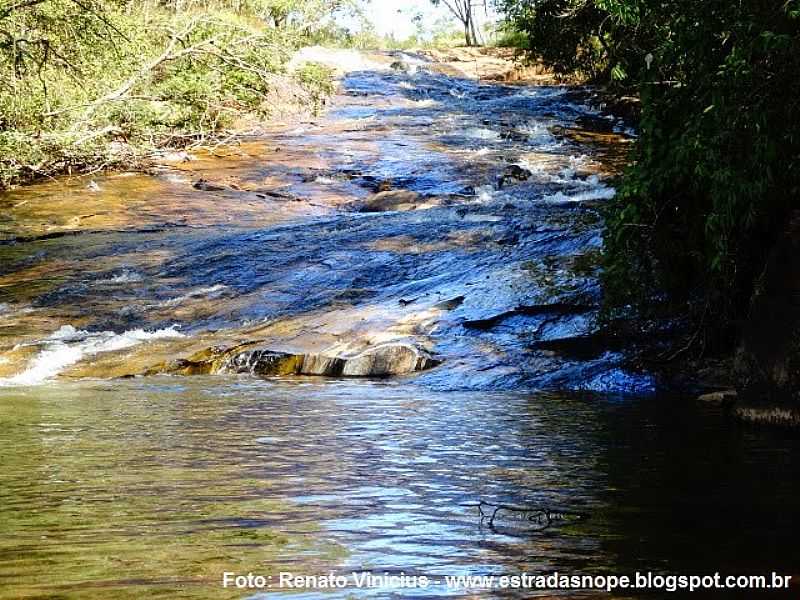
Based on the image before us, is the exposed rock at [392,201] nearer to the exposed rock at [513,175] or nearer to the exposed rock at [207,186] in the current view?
the exposed rock at [513,175]

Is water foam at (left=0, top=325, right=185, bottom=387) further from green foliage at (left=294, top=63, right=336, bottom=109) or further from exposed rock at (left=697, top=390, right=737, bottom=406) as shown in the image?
green foliage at (left=294, top=63, right=336, bottom=109)

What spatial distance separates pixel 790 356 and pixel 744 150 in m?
1.56

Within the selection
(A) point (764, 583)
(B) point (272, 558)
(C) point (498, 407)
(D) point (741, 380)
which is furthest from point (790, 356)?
(B) point (272, 558)

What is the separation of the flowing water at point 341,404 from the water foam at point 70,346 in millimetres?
56

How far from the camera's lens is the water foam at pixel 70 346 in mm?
11766

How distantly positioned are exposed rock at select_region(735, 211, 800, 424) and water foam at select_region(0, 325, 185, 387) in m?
7.65

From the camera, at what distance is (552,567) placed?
3.53 metres

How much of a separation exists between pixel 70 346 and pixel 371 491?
8.92 meters

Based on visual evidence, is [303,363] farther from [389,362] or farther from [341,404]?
[341,404]

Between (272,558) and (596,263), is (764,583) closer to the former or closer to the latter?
(272,558)

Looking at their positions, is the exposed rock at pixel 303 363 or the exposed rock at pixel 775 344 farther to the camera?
the exposed rock at pixel 303 363

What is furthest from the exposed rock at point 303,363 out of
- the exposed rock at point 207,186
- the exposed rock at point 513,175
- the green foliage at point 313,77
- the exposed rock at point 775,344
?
the exposed rock at point 207,186

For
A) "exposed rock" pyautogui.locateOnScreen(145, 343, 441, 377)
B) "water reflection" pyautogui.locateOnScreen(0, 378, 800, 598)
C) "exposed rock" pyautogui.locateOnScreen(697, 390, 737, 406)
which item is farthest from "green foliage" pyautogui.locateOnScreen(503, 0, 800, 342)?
"exposed rock" pyautogui.locateOnScreen(145, 343, 441, 377)

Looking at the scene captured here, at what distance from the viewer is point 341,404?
838 cm
